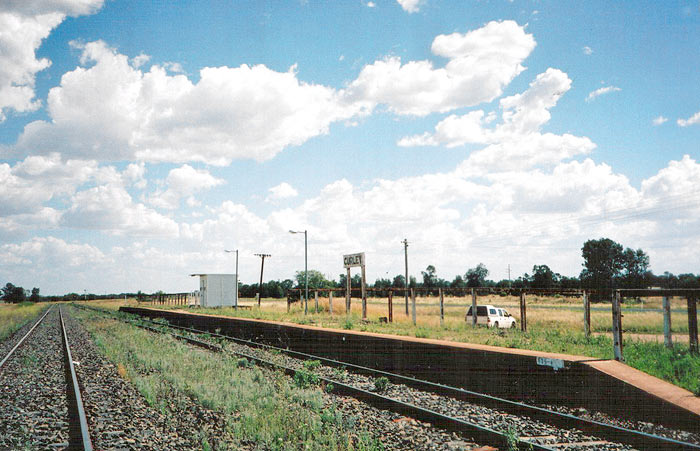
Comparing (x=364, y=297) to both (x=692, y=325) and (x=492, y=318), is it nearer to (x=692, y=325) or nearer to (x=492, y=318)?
(x=492, y=318)

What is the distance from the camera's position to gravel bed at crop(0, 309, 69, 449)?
7.01 metres

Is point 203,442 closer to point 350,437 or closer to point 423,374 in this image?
point 350,437

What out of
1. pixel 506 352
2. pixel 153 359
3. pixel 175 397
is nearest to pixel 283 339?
pixel 153 359

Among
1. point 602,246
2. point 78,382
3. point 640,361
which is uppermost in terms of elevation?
point 602,246

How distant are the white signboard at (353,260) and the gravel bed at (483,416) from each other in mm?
13208

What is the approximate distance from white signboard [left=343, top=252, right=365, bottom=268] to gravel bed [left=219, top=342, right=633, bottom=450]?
43.3 feet

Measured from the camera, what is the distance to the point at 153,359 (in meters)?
13.4

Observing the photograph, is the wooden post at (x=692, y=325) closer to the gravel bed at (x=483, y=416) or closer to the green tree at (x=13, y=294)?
the gravel bed at (x=483, y=416)

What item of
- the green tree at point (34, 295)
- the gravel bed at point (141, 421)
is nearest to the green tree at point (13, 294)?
the green tree at point (34, 295)

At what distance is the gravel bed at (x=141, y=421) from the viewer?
6660mm

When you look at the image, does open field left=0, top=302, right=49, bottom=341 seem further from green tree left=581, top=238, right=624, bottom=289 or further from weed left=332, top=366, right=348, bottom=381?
green tree left=581, top=238, right=624, bottom=289

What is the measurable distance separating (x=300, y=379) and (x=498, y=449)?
198 inches

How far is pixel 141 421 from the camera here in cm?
773

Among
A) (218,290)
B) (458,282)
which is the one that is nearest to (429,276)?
(458,282)
